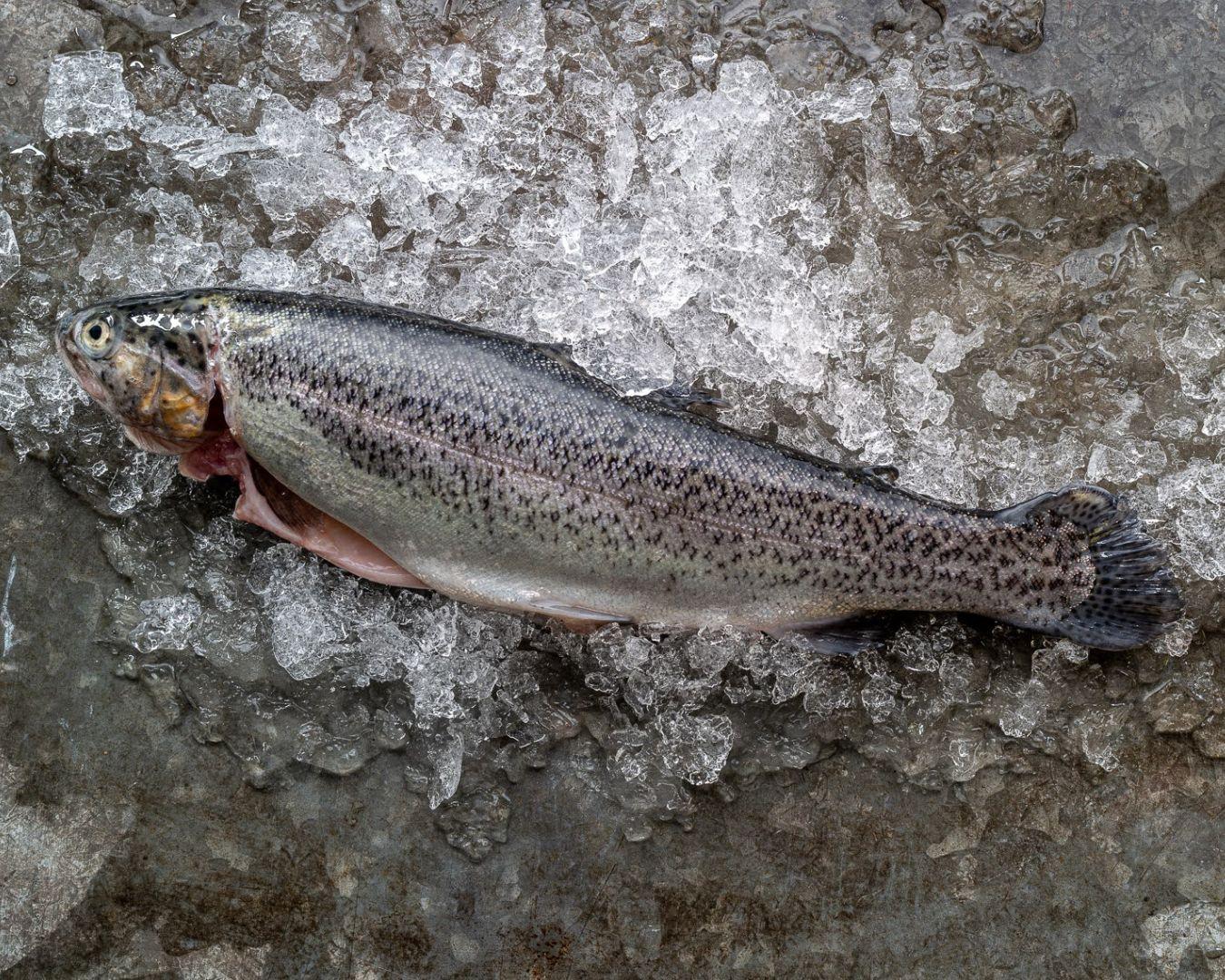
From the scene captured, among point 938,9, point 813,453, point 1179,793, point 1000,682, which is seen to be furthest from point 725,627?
point 938,9

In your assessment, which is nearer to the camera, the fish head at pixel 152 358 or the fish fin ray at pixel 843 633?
the fish head at pixel 152 358

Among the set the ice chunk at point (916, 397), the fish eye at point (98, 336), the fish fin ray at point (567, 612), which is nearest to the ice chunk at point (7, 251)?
the fish eye at point (98, 336)

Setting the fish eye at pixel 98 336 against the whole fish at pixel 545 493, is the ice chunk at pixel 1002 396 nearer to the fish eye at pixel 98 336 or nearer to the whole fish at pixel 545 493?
the whole fish at pixel 545 493

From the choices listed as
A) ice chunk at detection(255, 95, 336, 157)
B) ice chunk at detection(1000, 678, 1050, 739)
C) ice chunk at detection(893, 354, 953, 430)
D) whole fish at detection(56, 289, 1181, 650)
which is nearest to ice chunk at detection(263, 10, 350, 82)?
ice chunk at detection(255, 95, 336, 157)

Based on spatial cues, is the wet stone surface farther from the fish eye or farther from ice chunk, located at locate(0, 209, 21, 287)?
the fish eye

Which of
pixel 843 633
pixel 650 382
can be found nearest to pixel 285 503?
pixel 650 382

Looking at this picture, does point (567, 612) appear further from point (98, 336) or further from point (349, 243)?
point (98, 336)

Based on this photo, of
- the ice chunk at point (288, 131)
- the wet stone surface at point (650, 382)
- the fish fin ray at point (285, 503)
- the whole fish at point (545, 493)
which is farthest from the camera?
the ice chunk at point (288, 131)

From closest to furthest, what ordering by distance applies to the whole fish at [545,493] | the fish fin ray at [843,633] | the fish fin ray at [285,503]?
1. the whole fish at [545,493]
2. the fish fin ray at [285,503]
3. the fish fin ray at [843,633]
